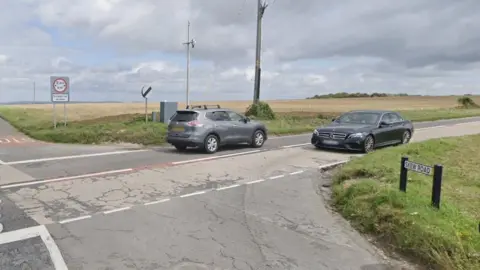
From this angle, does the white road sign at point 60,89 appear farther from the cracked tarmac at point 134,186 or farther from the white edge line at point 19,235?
the white edge line at point 19,235

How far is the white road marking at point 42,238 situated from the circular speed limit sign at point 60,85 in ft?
53.0

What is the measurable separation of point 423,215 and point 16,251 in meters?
5.30

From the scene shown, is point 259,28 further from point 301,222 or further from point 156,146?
point 301,222

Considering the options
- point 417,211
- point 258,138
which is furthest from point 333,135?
point 417,211

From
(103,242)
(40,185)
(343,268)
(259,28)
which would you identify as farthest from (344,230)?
(259,28)

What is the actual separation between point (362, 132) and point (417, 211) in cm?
898

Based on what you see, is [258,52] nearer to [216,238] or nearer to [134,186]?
[134,186]

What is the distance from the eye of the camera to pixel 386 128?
1605cm

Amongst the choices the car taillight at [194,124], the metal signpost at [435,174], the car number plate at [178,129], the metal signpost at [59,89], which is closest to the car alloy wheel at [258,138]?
the car taillight at [194,124]

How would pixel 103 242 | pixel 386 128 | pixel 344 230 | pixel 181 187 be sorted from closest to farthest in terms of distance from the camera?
pixel 103 242, pixel 344 230, pixel 181 187, pixel 386 128

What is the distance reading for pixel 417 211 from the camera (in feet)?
20.2

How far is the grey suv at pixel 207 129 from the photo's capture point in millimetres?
14359

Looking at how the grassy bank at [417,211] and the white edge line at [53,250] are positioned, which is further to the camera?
the grassy bank at [417,211]

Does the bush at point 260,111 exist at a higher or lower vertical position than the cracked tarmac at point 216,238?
higher
